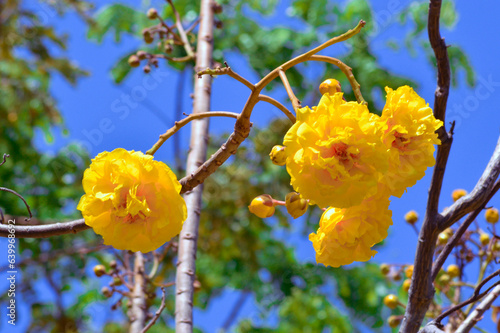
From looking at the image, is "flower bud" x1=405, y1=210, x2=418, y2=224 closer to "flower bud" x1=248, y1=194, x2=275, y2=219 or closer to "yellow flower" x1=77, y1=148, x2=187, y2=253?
"flower bud" x1=248, y1=194, x2=275, y2=219

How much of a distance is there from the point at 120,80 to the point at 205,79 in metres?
3.84

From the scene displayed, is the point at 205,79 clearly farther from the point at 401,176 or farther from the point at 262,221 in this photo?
the point at 262,221

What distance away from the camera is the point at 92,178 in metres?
1.08

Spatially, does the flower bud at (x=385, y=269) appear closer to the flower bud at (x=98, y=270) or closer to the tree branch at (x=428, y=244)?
the tree branch at (x=428, y=244)

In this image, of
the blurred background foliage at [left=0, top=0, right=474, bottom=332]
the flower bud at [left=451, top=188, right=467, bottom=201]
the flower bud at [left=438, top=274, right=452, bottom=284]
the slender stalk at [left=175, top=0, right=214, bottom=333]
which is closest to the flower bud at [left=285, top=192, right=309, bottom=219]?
the slender stalk at [left=175, top=0, right=214, bottom=333]

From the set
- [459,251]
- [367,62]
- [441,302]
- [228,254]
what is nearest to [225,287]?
[228,254]

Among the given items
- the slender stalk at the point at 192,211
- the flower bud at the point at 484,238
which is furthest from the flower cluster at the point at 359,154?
the flower bud at the point at 484,238

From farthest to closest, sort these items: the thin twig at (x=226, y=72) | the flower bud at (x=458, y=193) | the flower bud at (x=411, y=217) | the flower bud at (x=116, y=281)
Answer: the flower bud at (x=116, y=281) < the flower bud at (x=411, y=217) < the flower bud at (x=458, y=193) < the thin twig at (x=226, y=72)

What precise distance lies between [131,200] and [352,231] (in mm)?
448

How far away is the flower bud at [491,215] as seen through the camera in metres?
2.27

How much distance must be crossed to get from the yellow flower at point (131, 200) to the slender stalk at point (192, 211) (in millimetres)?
657

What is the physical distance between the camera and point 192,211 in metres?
2.06

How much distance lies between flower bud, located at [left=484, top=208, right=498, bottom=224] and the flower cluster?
136 centimetres

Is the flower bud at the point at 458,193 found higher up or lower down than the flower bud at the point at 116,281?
higher up
